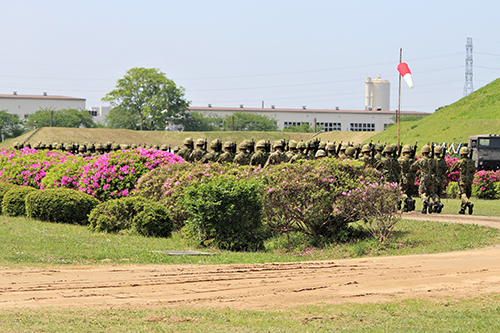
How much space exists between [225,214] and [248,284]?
164 inches

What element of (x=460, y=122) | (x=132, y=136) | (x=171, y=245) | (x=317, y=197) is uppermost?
(x=460, y=122)

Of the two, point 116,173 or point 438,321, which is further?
point 116,173

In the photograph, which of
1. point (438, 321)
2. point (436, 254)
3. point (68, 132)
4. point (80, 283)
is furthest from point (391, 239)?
point (68, 132)

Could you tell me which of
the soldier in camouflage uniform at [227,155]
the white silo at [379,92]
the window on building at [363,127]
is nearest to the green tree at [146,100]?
the window on building at [363,127]

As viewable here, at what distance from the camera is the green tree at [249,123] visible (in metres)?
76.6

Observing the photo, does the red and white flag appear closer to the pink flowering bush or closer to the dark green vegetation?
the dark green vegetation

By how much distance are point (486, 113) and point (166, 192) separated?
1427 inches

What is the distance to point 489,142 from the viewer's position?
1222 inches

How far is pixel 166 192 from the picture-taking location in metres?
15.0

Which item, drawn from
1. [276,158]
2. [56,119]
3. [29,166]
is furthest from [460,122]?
[56,119]

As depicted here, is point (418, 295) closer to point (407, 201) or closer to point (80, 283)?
point (80, 283)

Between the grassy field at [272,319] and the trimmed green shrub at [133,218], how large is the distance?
6.69m

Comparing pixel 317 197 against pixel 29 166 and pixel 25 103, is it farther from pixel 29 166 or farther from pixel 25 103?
pixel 25 103

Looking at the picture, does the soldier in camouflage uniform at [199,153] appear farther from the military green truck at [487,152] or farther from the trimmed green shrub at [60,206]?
the military green truck at [487,152]
